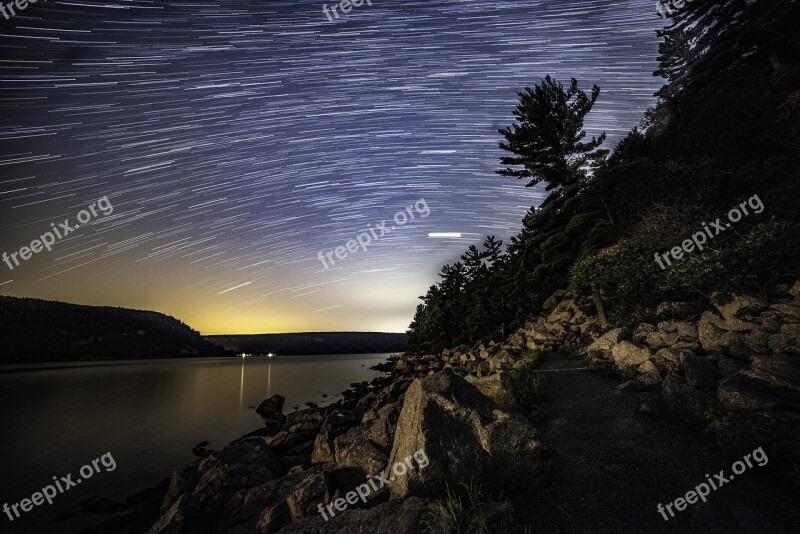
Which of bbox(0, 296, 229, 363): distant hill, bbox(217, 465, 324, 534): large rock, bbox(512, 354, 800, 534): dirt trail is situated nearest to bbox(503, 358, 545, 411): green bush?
bbox(512, 354, 800, 534): dirt trail

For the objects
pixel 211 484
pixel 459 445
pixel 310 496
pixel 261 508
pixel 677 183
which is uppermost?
pixel 677 183

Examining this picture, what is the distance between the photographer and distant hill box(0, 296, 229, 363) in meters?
134

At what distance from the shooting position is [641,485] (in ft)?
16.5

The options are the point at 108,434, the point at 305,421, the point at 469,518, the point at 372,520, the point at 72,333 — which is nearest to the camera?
the point at 469,518

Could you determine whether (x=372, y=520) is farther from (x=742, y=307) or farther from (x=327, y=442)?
(x=742, y=307)

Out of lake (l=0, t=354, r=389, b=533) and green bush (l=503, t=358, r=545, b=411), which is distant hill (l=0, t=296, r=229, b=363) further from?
green bush (l=503, t=358, r=545, b=411)

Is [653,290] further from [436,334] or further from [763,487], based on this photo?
[436,334]

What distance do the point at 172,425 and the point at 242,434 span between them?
7.53 meters

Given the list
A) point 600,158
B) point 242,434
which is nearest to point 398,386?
point 242,434

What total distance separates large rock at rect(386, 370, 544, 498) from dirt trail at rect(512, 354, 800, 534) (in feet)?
1.65

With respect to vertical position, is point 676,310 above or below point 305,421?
above

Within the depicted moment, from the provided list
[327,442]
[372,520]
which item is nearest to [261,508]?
[327,442]

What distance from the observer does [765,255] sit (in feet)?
39.3

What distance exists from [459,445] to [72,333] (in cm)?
22233
